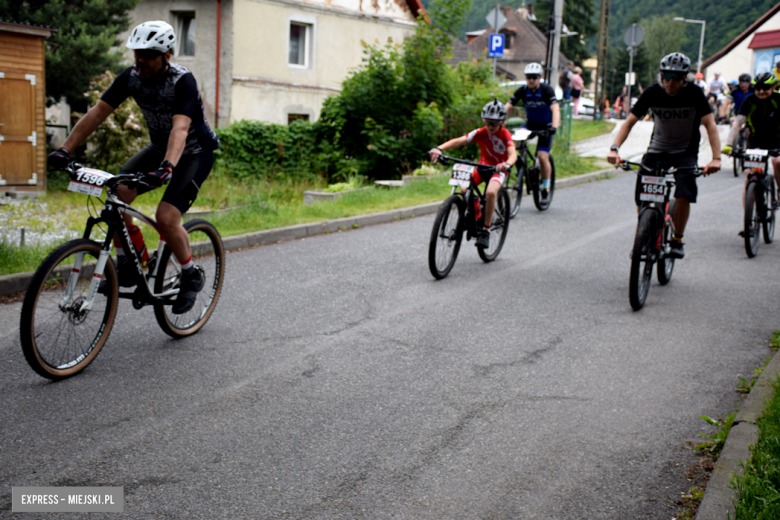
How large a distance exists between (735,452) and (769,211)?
7.23m

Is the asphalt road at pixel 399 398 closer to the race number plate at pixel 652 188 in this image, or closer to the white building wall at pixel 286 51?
the race number plate at pixel 652 188

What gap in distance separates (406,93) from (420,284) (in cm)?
1046

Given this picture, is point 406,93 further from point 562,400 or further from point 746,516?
point 746,516

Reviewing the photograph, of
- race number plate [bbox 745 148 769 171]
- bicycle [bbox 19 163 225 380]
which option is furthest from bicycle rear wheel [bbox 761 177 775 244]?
bicycle [bbox 19 163 225 380]

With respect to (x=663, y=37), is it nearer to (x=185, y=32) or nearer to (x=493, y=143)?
(x=185, y=32)

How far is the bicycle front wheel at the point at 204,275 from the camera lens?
562 cm

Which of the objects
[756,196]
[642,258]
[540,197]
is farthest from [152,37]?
[540,197]

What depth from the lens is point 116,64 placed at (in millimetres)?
19891

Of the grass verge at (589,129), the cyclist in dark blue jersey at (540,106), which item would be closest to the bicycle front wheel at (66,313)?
the cyclist in dark blue jersey at (540,106)

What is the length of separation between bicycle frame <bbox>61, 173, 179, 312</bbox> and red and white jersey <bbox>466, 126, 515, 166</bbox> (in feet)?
13.9

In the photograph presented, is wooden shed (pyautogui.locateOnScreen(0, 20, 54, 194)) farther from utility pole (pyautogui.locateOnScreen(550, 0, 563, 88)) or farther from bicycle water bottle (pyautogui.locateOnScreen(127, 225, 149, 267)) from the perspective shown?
bicycle water bottle (pyautogui.locateOnScreen(127, 225, 149, 267))

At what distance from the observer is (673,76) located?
7.21 m

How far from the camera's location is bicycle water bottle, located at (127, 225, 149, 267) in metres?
5.28

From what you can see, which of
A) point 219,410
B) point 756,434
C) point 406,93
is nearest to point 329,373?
point 219,410
